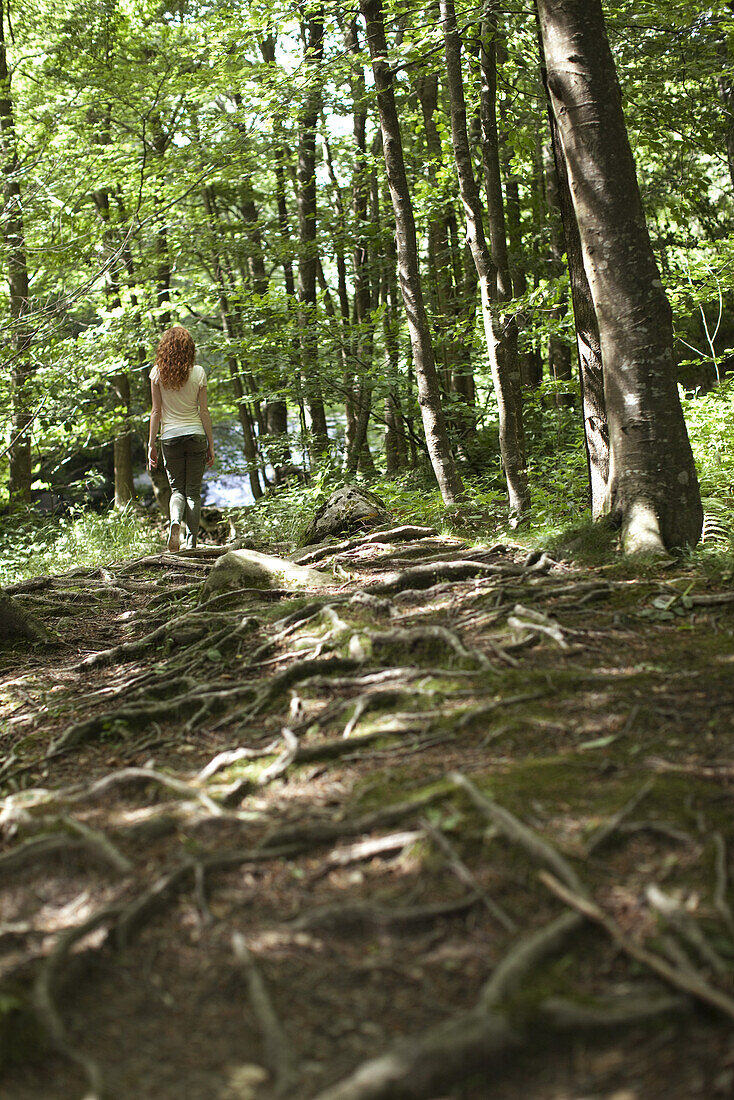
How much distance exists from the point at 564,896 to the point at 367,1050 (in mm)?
783

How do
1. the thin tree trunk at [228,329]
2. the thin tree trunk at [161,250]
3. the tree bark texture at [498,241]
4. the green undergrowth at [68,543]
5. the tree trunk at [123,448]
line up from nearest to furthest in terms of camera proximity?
1. the tree bark texture at [498,241]
2. the green undergrowth at [68,543]
3. the thin tree trunk at [161,250]
4. the thin tree trunk at [228,329]
5. the tree trunk at [123,448]

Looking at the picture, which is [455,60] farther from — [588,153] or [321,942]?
[321,942]

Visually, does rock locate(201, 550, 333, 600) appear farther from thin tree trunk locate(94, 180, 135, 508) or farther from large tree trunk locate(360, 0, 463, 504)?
thin tree trunk locate(94, 180, 135, 508)

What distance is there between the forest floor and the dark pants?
175 inches

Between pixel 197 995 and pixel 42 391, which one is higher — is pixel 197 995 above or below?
below

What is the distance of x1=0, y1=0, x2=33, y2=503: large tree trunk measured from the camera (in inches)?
464

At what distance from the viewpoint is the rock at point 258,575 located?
697 centimetres

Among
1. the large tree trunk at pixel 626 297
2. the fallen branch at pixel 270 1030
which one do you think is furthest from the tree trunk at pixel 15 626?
the fallen branch at pixel 270 1030

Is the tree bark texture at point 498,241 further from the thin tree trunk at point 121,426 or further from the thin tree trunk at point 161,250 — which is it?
the thin tree trunk at point 121,426

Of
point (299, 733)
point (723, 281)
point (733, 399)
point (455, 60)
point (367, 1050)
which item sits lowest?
point (367, 1050)

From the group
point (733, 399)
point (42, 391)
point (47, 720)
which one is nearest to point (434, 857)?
point (47, 720)

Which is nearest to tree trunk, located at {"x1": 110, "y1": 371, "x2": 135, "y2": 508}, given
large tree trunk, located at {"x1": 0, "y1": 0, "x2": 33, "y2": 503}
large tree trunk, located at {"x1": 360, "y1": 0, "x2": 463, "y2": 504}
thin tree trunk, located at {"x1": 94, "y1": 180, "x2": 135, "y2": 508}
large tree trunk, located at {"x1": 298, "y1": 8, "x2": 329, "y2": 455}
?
thin tree trunk, located at {"x1": 94, "y1": 180, "x2": 135, "y2": 508}

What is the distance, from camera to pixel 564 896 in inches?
105

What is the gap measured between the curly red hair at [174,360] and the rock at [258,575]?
9.48 ft
